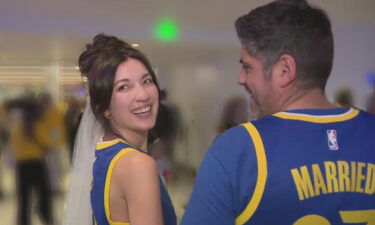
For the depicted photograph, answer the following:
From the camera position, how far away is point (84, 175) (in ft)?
4.00

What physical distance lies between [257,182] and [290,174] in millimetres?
57

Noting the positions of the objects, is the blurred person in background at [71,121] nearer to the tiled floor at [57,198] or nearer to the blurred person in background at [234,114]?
the tiled floor at [57,198]

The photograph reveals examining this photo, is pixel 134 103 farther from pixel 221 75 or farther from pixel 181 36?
pixel 221 75

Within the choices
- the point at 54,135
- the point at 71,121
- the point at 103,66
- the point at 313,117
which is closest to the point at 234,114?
the point at 54,135

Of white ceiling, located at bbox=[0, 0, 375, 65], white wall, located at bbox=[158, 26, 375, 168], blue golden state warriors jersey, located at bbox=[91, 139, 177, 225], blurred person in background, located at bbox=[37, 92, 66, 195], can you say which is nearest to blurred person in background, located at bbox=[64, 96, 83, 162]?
blurred person in background, located at bbox=[37, 92, 66, 195]

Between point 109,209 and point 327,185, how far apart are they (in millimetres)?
547

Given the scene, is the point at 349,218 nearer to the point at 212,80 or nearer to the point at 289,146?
the point at 289,146

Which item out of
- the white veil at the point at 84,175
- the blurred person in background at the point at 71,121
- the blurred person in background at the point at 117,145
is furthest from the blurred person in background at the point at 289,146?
the blurred person in background at the point at 71,121

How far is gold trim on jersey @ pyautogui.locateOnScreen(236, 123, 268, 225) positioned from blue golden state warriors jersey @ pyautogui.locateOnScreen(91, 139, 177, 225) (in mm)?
408

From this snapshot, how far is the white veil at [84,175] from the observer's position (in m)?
Result: 1.21

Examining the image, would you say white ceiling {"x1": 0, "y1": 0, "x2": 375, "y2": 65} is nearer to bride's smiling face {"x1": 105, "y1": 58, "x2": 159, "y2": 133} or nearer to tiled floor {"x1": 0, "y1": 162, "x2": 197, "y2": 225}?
tiled floor {"x1": 0, "y1": 162, "x2": 197, "y2": 225}

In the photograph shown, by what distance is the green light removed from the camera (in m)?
3.32

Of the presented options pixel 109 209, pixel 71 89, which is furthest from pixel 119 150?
pixel 71 89

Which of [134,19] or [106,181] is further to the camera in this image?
[134,19]
